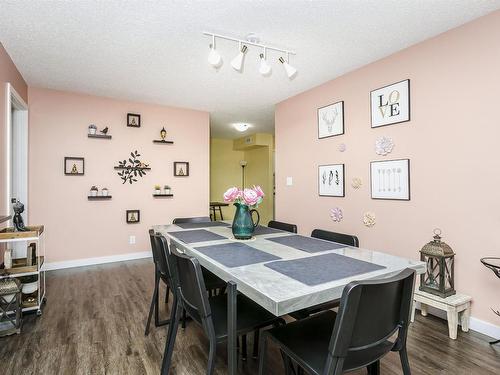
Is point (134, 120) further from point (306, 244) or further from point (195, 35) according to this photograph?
point (306, 244)

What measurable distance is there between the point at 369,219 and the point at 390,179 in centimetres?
48

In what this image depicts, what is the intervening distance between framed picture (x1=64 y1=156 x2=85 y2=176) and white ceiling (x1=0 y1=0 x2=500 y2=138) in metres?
0.95

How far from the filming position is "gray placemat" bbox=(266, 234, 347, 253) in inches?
70.2

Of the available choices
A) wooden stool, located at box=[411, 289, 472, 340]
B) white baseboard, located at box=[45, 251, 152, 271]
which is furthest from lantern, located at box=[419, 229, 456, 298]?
white baseboard, located at box=[45, 251, 152, 271]

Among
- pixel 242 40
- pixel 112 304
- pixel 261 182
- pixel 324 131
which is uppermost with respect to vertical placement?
pixel 242 40

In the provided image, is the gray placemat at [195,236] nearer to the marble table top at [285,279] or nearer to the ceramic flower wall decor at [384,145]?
the marble table top at [285,279]

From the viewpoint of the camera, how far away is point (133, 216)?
14.1 feet

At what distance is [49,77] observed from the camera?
3.36 metres

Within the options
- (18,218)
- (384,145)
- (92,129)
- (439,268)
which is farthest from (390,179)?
(92,129)

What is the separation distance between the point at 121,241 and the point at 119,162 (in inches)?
46.2

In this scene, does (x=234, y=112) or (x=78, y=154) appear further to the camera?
(x=234, y=112)

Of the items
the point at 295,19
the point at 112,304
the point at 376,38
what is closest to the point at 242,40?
the point at 295,19

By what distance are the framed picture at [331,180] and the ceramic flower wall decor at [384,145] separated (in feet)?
1.64

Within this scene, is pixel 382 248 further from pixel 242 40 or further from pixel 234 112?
pixel 234 112
